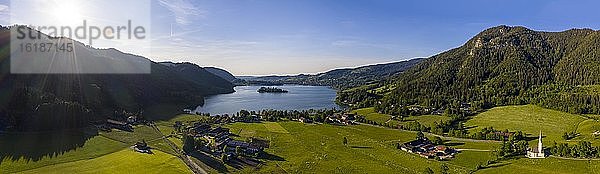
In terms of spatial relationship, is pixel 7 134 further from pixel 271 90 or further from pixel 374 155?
pixel 271 90

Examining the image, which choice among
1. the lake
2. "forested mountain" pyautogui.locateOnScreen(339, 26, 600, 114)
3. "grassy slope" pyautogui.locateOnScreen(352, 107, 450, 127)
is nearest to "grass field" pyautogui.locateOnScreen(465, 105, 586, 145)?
"forested mountain" pyautogui.locateOnScreen(339, 26, 600, 114)

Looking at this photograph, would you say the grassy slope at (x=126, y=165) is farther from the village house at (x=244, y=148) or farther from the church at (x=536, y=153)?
the church at (x=536, y=153)

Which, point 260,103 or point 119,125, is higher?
point 119,125

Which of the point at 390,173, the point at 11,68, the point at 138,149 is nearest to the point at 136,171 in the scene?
the point at 138,149

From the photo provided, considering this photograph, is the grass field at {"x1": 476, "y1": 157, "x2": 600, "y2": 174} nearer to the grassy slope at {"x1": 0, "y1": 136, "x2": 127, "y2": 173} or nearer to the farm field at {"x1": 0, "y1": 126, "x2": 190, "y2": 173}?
the farm field at {"x1": 0, "y1": 126, "x2": 190, "y2": 173}

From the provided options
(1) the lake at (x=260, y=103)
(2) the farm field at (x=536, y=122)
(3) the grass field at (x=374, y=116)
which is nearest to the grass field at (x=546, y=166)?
(2) the farm field at (x=536, y=122)

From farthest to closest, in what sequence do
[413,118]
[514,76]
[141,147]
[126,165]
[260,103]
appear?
[260,103] < [514,76] < [413,118] < [141,147] < [126,165]

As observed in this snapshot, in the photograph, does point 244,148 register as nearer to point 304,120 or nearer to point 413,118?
point 304,120

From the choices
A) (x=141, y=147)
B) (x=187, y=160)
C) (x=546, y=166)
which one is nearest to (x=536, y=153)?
(x=546, y=166)
